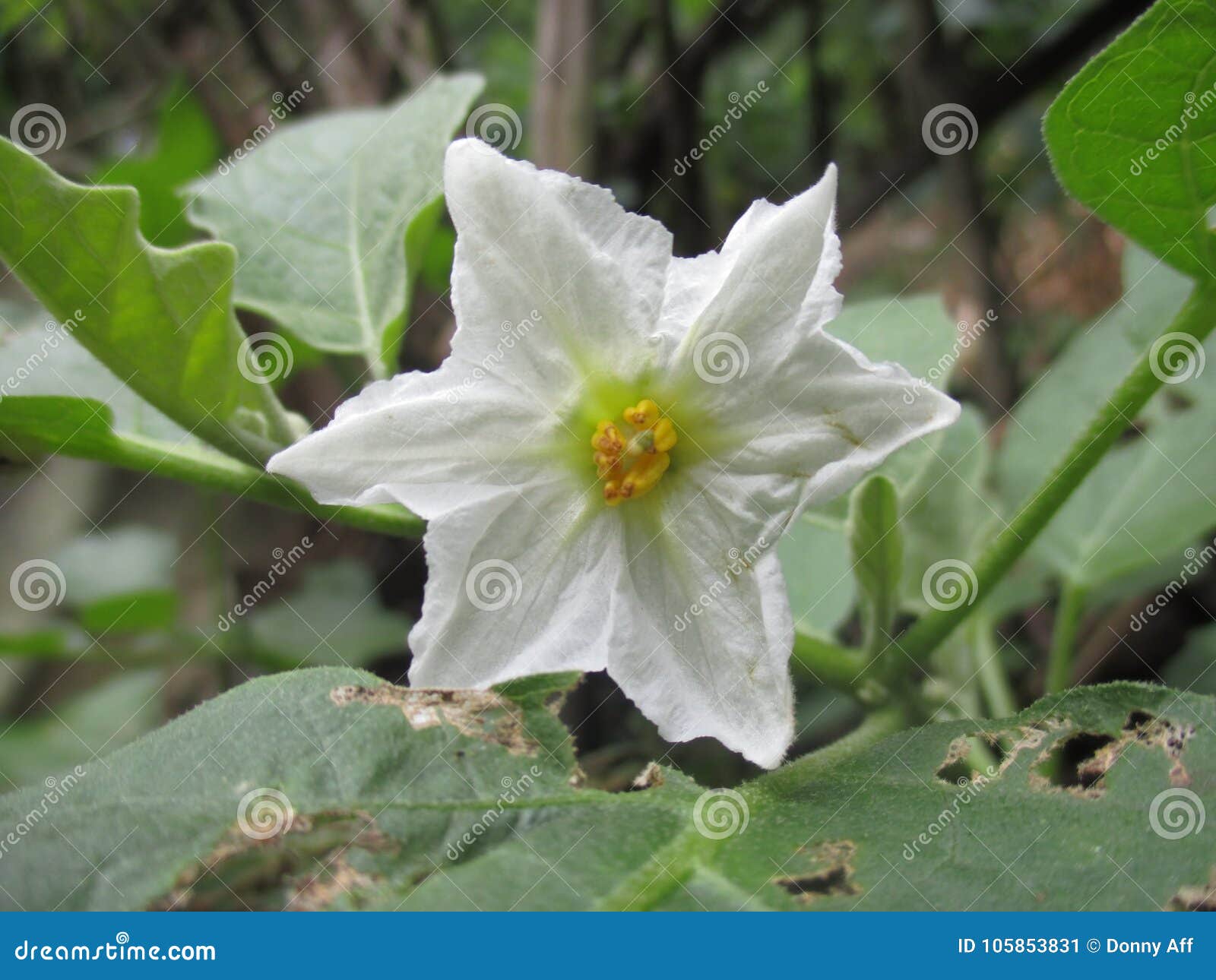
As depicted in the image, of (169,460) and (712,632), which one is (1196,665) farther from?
(169,460)

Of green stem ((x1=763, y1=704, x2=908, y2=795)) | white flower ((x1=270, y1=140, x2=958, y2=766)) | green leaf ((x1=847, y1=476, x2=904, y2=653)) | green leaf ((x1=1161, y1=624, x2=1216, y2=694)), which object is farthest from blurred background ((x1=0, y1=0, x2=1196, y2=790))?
white flower ((x1=270, y1=140, x2=958, y2=766))

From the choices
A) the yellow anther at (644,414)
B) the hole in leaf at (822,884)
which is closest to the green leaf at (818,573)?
the yellow anther at (644,414)

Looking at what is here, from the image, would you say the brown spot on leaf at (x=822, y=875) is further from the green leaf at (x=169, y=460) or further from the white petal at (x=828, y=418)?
the green leaf at (x=169, y=460)

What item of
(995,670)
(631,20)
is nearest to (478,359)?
(995,670)

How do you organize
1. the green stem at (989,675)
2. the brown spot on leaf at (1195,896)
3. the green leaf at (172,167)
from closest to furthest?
Answer: 1. the brown spot on leaf at (1195,896)
2. the green stem at (989,675)
3. the green leaf at (172,167)

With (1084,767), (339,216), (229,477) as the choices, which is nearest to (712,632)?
(1084,767)

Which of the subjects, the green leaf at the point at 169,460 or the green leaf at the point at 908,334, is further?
the green leaf at the point at 908,334

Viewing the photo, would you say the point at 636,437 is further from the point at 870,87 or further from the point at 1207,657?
the point at 870,87
